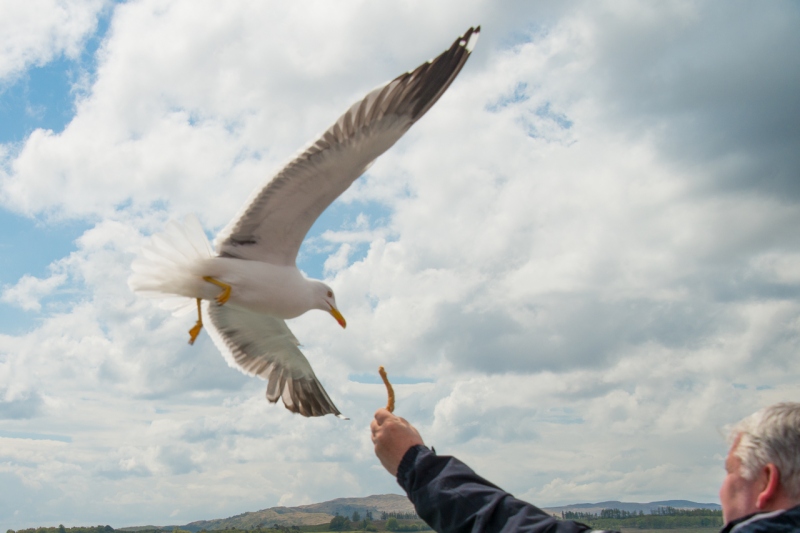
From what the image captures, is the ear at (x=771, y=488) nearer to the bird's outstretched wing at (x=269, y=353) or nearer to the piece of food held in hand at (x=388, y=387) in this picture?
the piece of food held in hand at (x=388, y=387)

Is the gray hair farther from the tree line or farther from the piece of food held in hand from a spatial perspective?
the tree line

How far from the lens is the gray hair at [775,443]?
68.6 inches

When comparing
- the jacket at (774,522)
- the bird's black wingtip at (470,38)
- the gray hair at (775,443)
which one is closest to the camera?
the jacket at (774,522)

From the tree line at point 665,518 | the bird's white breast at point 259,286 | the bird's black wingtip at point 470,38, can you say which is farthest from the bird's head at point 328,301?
the tree line at point 665,518

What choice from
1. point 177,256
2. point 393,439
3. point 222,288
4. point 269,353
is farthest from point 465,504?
point 269,353

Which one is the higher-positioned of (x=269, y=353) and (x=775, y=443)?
(x=269, y=353)

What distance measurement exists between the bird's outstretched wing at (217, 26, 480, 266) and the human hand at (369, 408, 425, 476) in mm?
3506

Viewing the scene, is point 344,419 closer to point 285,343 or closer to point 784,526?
point 285,343

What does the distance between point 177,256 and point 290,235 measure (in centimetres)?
96

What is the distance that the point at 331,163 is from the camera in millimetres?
5543

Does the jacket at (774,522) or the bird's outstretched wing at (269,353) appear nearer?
the jacket at (774,522)

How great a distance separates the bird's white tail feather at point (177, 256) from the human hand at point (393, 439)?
4.14 m

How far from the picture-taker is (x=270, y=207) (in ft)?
19.3

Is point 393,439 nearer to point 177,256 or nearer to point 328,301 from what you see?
point 177,256
